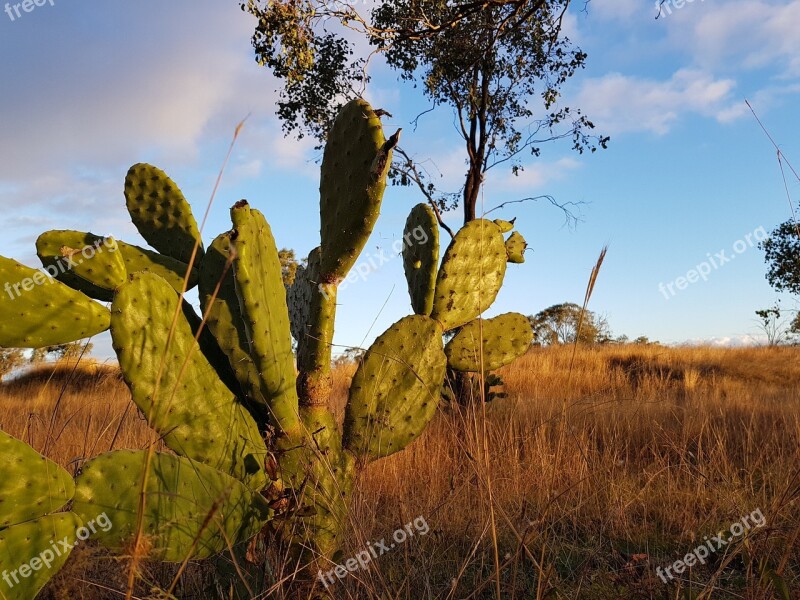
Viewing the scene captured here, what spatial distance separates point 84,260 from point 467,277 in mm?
1790

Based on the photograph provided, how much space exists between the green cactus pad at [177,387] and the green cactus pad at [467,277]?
1.25 m

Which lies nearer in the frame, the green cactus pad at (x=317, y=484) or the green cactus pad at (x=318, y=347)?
the green cactus pad at (x=317, y=484)

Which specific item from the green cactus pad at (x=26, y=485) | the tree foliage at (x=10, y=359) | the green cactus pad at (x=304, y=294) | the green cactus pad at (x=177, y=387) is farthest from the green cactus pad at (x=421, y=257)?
the tree foliage at (x=10, y=359)

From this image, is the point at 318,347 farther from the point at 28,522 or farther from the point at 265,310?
the point at 28,522

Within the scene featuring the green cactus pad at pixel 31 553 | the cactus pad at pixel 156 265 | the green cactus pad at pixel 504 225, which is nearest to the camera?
the green cactus pad at pixel 31 553

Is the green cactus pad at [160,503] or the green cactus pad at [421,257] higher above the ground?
the green cactus pad at [421,257]

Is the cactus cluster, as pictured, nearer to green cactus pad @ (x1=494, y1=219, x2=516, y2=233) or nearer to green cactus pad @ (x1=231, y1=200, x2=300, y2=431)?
green cactus pad @ (x1=231, y1=200, x2=300, y2=431)

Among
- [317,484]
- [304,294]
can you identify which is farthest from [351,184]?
[317,484]

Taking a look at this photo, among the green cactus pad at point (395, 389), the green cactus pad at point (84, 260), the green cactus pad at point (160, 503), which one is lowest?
the green cactus pad at point (160, 503)

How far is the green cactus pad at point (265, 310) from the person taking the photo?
2125mm

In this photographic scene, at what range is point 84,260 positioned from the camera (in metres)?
2.23

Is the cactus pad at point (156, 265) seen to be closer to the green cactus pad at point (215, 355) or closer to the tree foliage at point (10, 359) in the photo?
the green cactus pad at point (215, 355)

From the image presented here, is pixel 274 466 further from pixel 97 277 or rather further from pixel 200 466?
pixel 97 277

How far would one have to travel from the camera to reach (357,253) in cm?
244
